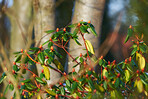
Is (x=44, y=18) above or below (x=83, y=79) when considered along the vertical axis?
above

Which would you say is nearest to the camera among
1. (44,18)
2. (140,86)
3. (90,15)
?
(140,86)

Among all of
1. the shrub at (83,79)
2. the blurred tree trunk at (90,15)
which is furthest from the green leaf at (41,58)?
the blurred tree trunk at (90,15)

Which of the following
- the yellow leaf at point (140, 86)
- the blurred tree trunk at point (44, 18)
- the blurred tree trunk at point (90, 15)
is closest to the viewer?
the yellow leaf at point (140, 86)

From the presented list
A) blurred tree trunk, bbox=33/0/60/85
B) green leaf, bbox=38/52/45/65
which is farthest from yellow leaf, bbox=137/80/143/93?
blurred tree trunk, bbox=33/0/60/85

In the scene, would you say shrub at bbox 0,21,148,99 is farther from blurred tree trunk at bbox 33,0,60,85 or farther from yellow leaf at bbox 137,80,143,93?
blurred tree trunk at bbox 33,0,60,85

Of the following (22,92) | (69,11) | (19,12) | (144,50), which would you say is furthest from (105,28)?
(22,92)

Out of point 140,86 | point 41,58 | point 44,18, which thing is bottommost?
point 140,86

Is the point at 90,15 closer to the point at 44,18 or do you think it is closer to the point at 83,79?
the point at 44,18

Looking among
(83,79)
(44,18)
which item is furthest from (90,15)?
(83,79)

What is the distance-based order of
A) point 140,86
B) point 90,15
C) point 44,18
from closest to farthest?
point 140,86, point 90,15, point 44,18

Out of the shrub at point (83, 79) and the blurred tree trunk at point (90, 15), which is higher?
the blurred tree trunk at point (90, 15)

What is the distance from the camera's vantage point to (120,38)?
337 cm

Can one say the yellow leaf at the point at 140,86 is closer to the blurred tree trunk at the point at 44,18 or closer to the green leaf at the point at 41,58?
the green leaf at the point at 41,58

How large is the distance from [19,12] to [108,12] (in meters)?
1.65
